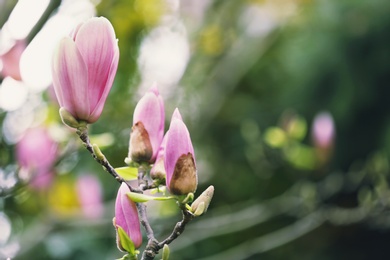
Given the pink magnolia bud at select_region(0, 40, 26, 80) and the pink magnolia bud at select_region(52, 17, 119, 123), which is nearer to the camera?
the pink magnolia bud at select_region(52, 17, 119, 123)

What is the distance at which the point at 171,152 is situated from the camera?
2.11 ft

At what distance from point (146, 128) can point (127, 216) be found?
0.10 metres

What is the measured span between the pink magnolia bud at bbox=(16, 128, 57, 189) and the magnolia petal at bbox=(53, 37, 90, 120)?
54cm

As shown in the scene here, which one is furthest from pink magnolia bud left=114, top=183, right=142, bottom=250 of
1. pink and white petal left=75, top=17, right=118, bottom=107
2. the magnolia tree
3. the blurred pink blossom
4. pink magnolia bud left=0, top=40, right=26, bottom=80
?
the blurred pink blossom

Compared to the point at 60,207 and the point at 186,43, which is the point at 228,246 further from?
the point at 60,207

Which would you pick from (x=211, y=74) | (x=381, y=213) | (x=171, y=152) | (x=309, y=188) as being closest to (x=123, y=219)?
(x=171, y=152)

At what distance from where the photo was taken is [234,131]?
3316 millimetres

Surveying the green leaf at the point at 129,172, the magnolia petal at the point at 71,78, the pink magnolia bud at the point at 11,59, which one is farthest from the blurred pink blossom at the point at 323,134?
the magnolia petal at the point at 71,78

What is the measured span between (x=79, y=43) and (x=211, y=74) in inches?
84.0

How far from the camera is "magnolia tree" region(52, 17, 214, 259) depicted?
612 mm

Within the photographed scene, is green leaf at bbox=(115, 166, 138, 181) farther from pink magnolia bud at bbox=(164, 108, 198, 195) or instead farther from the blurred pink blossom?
the blurred pink blossom

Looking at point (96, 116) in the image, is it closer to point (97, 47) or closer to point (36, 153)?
point (97, 47)

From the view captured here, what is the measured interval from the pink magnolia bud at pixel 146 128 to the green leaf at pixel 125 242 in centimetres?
9

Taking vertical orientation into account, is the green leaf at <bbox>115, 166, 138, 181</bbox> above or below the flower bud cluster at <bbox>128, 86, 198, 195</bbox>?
below
